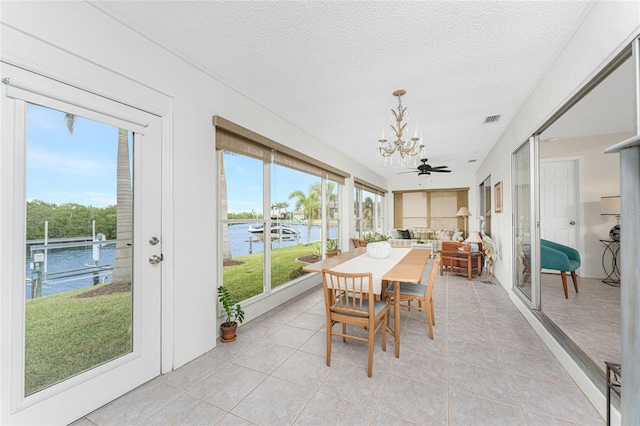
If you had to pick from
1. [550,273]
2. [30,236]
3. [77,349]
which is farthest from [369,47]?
[550,273]

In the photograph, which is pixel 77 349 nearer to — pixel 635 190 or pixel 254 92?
pixel 254 92

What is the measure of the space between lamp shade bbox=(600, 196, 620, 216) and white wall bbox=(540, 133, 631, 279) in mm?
348

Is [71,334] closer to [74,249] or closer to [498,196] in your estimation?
[74,249]

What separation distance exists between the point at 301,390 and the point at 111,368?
1.31m

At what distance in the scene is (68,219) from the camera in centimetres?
162

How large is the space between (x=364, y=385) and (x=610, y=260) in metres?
5.16

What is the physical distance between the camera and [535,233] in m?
2.77

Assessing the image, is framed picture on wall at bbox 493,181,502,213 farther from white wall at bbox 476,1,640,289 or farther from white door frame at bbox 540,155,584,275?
white door frame at bbox 540,155,584,275

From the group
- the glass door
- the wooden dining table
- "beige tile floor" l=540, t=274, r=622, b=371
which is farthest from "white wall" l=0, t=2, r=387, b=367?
the glass door

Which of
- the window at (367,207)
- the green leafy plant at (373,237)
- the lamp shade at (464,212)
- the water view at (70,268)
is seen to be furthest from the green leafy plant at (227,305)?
the lamp shade at (464,212)

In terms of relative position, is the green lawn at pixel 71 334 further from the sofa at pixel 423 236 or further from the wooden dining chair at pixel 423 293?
the sofa at pixel 423 236

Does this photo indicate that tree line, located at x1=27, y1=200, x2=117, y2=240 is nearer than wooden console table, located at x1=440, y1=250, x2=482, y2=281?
Yes

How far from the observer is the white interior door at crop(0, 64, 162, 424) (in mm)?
1367

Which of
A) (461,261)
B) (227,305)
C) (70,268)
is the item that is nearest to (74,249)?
(70,268)
